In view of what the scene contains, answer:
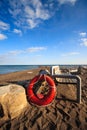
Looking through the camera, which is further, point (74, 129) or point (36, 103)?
point (36, 103)

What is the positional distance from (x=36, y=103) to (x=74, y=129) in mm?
1647

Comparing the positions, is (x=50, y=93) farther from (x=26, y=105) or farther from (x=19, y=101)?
(x=19, y=101)

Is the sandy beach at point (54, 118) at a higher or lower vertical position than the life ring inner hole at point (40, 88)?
lower

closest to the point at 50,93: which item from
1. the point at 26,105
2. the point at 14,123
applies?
the point at 26,105

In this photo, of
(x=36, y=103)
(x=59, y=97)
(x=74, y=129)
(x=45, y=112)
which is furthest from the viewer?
(x=59, y=97)

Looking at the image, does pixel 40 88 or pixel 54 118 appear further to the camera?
pixel 40 88

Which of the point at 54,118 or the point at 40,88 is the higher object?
the point at 40,88

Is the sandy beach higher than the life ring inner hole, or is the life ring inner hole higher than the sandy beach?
the life ring inner hole

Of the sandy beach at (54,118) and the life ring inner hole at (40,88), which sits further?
the life ring inner hole at (40,88)

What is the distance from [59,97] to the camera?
5535 mm

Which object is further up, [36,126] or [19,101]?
[19,101]

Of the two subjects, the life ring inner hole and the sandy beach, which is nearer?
the sandy beach

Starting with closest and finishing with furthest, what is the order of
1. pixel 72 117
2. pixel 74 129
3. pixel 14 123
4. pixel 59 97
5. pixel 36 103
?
pixel 74 129
pixel 14 123
pixel 72 117
pixel 36 103
pixel 59 97

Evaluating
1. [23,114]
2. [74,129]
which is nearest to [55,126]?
[74,129]
